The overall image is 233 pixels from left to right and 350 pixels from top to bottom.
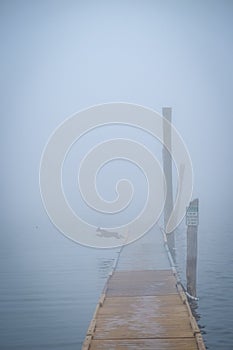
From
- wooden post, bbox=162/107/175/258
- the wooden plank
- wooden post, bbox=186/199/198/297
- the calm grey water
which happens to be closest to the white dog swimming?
the calm grey water

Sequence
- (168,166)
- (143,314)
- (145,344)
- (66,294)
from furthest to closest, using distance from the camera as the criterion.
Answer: (168,166), (66,294), (143,314), (145,344)

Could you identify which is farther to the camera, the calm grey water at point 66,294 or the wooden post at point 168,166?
the wooden post at point 168,166

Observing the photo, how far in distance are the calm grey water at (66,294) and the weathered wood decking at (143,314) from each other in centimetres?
218

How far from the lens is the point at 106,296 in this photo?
1396cm

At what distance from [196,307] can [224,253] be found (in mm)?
17537

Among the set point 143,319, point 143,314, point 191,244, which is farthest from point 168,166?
point 143,319

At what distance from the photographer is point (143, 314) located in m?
11.7

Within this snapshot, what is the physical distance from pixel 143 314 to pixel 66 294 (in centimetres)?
1041

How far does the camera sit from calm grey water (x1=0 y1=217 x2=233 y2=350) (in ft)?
49.7

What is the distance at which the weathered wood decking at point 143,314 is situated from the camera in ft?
31.2

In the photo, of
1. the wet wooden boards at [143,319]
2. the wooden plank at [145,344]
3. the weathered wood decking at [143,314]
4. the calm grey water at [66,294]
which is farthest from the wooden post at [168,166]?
the wooden plank at [145,344]

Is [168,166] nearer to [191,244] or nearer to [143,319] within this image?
[191,244]

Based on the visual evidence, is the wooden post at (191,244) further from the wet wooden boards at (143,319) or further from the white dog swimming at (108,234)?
the white dog swimming at (108,234)

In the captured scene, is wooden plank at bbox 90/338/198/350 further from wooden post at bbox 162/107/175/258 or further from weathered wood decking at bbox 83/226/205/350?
wooden post at bbox 162/107/175/258
